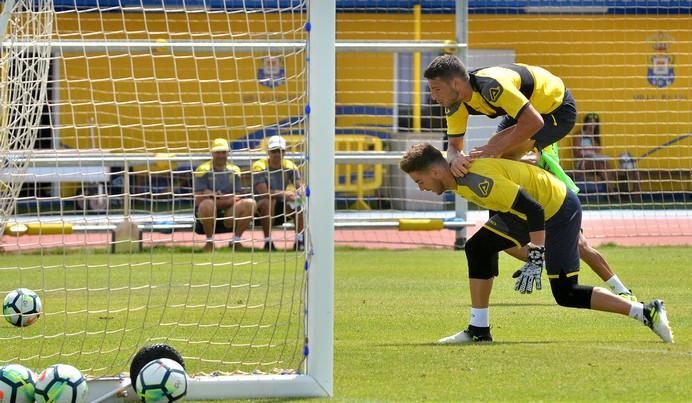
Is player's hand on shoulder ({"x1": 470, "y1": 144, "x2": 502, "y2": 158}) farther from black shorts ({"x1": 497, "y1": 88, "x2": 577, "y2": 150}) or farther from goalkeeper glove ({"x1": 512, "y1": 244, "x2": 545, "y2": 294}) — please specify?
goalkeeper glove ({"x1": 512, "y1": 244, "x2": 545, "y2": 294})

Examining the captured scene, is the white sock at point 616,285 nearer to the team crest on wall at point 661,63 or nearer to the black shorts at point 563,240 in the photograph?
the black shorts at point 563,240

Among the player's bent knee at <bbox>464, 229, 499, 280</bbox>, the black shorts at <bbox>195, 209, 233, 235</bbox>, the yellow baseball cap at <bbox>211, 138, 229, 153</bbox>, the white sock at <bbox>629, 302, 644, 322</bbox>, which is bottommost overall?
the black shorts at <bbox>195, 209, 233, 235</bbox>

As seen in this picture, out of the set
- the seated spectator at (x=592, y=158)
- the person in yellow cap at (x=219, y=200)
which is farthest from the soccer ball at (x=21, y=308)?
the seated spectator at (x=592, y=158)

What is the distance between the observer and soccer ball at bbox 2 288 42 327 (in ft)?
29.0

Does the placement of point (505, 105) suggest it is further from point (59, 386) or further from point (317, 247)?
point (59, 386)

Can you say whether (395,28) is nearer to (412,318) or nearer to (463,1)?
(463,1)

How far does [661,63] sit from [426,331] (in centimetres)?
977

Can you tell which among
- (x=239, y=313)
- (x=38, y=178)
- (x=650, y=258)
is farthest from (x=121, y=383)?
(x=650, y=258)

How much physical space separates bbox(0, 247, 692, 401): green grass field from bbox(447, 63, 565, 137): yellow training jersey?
151 centimetres

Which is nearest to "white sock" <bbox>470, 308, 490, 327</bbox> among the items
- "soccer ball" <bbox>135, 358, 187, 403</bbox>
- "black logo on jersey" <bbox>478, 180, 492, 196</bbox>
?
"black logo on jersey" <bbox>478, 180, 492, 196</bbox>

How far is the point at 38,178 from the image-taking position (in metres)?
12.7

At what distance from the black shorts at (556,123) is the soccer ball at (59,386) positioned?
420cm

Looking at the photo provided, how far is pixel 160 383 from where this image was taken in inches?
239

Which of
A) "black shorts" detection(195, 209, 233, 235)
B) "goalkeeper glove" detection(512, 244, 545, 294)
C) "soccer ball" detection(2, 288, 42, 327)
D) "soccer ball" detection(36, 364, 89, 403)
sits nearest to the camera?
"soccer ball" detection(36, 364, 89, 403)
